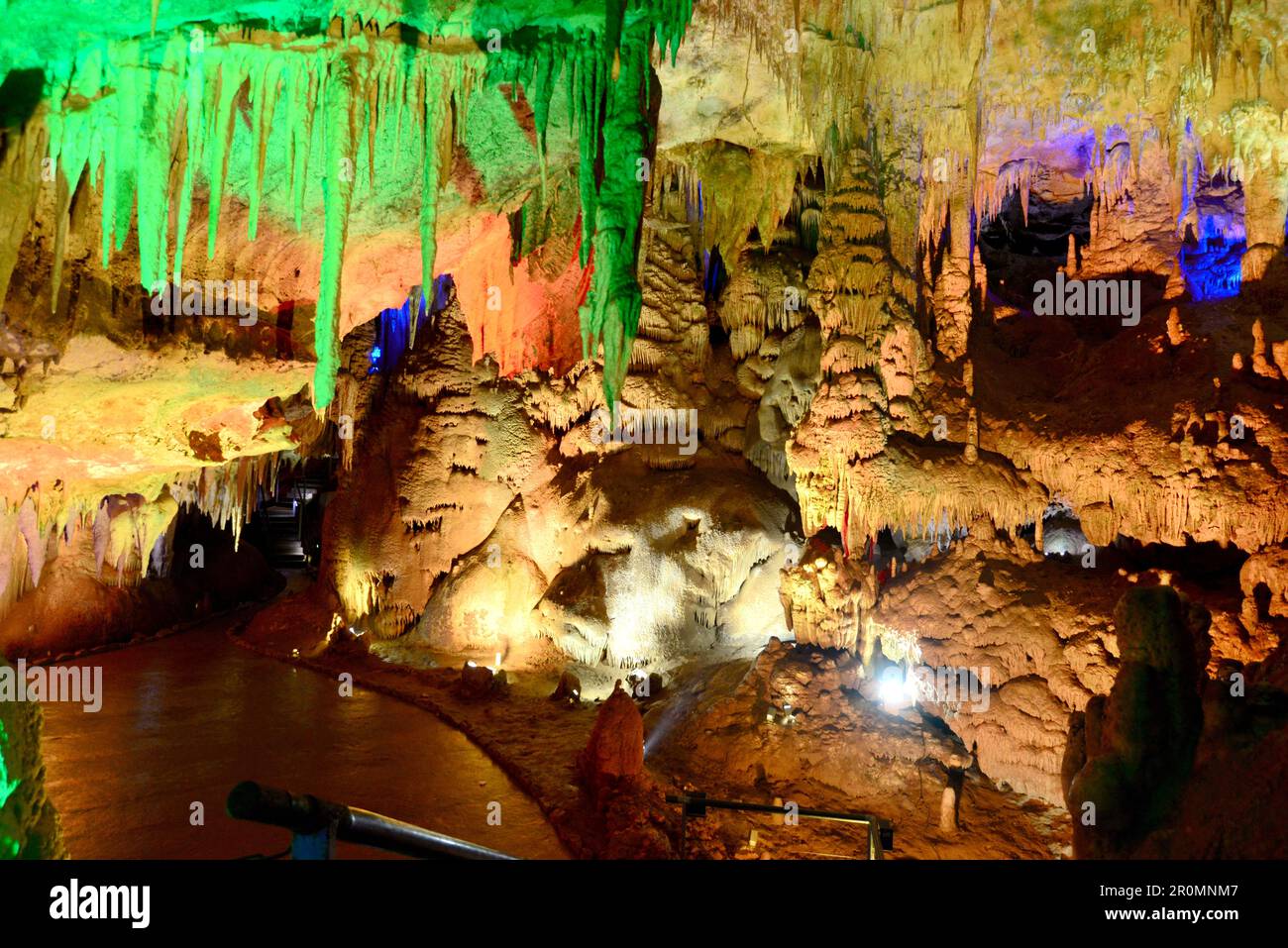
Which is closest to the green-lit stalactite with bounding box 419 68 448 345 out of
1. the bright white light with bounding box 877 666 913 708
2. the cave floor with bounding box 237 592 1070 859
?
the cave floor with bounding box 237 592 1070 859

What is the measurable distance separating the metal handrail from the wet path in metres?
4.47

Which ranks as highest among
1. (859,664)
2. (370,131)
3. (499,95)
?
(499,95)

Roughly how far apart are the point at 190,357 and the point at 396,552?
738cm

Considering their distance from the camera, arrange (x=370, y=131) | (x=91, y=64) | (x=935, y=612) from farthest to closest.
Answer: (x=935, y=612), (x=370, y=131), (x=91, y=64)

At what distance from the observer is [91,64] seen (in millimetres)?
4965

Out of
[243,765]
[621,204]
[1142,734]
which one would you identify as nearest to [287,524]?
[243,765]

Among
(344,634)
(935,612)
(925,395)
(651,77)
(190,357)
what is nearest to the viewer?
(651,77)

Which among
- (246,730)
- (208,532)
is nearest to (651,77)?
(246,730)

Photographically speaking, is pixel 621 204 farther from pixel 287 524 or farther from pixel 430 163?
pixel 287 524

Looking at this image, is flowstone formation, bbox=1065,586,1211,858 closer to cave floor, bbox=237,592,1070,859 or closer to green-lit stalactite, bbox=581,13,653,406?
cave floor, bbox=237,592,1070,859

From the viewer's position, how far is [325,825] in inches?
64.1

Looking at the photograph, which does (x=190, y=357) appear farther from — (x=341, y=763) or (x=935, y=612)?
(x=935, y=612)

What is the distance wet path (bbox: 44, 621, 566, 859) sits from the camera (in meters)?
5.84

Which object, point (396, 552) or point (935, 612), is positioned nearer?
point (935, 612)
